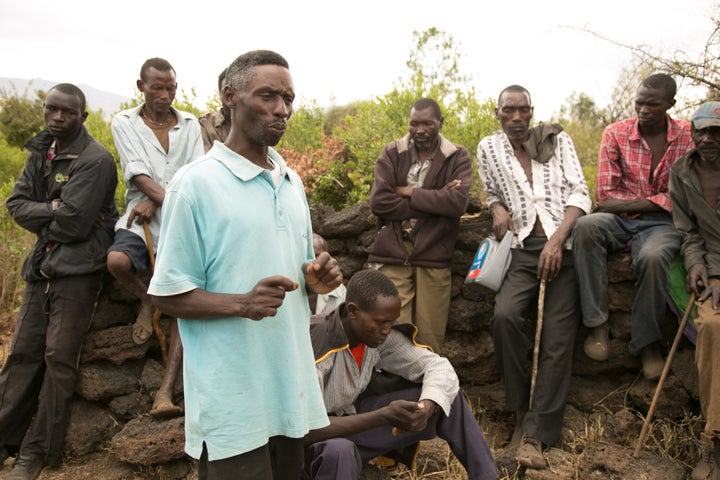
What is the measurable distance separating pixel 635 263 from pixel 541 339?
31.2 inches

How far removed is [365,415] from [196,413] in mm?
1244

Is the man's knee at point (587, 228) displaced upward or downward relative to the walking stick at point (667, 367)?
upward

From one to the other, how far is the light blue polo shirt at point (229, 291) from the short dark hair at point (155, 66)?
2.55m

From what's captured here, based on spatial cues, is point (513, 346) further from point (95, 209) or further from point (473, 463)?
point (95, 209)

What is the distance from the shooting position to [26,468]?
163 inches

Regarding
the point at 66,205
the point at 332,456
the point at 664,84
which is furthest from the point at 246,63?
the point at 664,84

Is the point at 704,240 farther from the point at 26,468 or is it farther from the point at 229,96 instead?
the point at 26,468

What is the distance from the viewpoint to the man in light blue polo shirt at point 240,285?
2098 millimetres

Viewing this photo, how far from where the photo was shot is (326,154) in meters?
6.89

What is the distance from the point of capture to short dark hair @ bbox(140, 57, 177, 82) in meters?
4.52

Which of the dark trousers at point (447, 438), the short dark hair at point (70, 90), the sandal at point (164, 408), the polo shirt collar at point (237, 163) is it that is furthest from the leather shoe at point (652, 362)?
the short dark hair at point (70, 90)

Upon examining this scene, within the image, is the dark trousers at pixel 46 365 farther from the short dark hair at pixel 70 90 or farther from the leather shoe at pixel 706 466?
the leather shoe at pixel 706 466

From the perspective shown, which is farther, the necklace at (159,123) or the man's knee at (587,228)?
the necklace at (159,123)

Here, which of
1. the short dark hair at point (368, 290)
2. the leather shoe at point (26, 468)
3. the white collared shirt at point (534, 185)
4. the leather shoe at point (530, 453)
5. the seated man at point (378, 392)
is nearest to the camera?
the seated man at point (378, 392)
